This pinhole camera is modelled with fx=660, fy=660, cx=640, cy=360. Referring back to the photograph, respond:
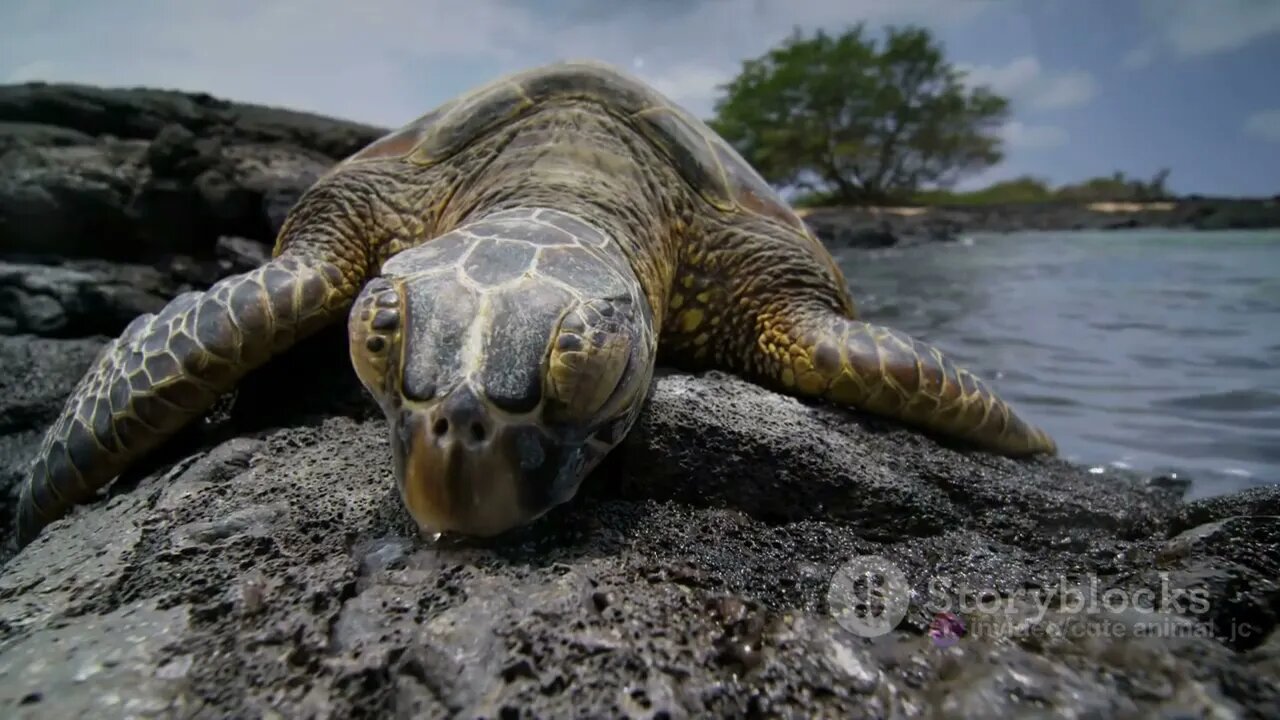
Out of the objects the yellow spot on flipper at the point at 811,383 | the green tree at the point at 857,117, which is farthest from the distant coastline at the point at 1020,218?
the yellow spot on flipper at the point at 811,383

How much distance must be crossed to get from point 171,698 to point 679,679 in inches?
28.8

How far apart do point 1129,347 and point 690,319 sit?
541cm

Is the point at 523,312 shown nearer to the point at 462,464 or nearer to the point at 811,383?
the point at 462,464

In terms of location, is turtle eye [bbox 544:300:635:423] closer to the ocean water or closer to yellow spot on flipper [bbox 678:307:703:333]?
yellow spot on flipper [bbox 678:307:703:333]

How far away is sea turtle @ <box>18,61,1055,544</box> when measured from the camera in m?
1.26

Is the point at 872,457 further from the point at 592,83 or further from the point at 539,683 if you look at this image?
the point at 592,83

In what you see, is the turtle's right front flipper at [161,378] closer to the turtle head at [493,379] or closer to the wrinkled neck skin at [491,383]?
the wrinkled neck skin at [491,383]

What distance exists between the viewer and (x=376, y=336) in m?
1.34

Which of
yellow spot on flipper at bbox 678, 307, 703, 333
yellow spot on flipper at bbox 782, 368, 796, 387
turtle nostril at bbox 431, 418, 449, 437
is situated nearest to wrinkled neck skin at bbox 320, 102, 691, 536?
turtle nostril at bbox 431, 418, 449, 437

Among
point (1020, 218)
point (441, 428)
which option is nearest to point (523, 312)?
point (441, 428)

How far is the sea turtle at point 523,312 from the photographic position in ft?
4.13

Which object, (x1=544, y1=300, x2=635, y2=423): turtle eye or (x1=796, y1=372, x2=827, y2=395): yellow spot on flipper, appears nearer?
(x1=544, y1=300, x2=635, y2=423): turtle eye

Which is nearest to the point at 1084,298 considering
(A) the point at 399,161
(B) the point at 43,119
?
(A) the point at 399,161

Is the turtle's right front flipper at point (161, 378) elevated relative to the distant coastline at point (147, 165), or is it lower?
lower
